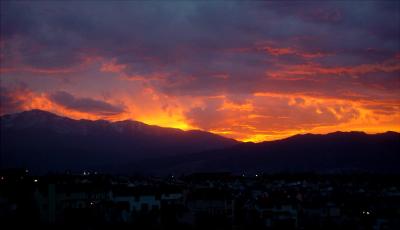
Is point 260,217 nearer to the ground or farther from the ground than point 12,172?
nearer to the ground

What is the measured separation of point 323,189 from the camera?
291ft

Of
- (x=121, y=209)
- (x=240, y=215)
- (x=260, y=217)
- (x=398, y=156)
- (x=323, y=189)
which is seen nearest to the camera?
(x=121, y=209)

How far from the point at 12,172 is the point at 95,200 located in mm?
24767

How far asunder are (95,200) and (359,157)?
145582 millimetres

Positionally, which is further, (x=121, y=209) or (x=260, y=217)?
(x=260, y=217)

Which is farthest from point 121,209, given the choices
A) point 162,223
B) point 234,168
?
point 234,168

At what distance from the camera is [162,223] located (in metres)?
50.1

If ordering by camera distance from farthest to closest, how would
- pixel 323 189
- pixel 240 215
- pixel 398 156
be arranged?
1. pixel 398 156
2. pixel 323 189
3. pixel 240 215

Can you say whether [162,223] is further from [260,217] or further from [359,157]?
[359,157]

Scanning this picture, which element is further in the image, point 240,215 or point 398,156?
point 398,156

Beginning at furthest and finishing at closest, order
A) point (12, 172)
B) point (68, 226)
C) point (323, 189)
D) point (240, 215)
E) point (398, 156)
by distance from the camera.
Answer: point (398, 156)
point (323, 189)
point (12, 172)
point (240, 215)
point (68, 226)

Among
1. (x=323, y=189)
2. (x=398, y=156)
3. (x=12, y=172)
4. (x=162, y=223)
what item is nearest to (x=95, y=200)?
(x=162, y=223)

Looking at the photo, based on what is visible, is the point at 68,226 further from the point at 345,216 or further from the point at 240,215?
the point at 345,216

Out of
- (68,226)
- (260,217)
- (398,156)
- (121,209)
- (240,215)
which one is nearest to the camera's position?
(68,226)
